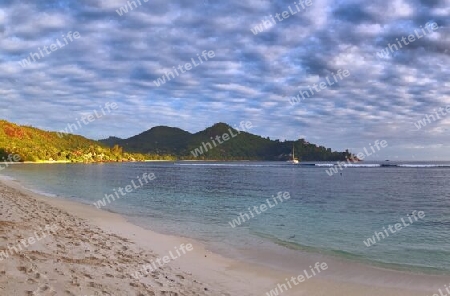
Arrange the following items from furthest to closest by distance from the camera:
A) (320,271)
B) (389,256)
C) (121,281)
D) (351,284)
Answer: (389,256)
(320,271)
(351,284)
(121,281)

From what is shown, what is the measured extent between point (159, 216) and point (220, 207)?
738 centimetres

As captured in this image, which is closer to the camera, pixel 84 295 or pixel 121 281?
pixel 84 295

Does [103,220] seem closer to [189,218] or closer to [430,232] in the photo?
[189,218]

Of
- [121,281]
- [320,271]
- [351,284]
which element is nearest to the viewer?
[121,281]

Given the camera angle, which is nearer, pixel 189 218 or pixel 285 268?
pixel 285 268

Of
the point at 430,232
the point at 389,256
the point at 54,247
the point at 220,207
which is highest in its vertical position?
the point at 54,247

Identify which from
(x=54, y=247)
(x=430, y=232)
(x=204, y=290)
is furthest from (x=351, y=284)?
(x=430, y=232)

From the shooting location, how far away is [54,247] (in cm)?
1247

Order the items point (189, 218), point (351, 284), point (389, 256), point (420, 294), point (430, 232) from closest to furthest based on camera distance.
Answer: point (420, 294)
point (351, 284)
point (389, 256)
point (430, 232)
point (189, 218)

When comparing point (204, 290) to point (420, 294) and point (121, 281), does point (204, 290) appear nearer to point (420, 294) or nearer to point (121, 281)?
point (121, 281)

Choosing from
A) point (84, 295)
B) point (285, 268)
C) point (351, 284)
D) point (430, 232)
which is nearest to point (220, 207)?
point (430, 232)

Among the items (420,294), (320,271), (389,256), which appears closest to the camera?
(420,294)

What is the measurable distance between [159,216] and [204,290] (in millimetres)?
17296

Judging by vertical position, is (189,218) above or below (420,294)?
above
